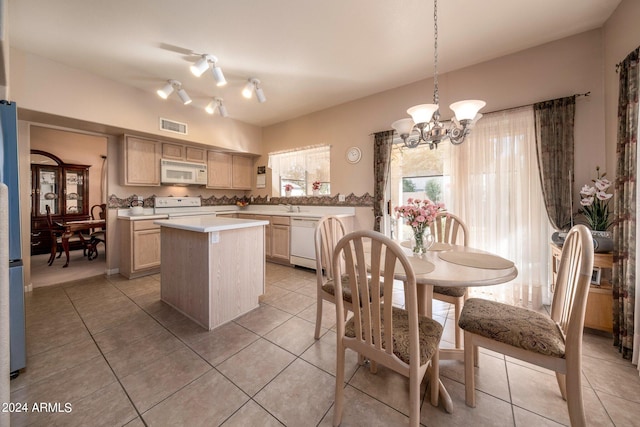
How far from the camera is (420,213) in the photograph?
1.66 metres

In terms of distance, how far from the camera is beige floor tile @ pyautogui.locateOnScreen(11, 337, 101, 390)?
1479 mm

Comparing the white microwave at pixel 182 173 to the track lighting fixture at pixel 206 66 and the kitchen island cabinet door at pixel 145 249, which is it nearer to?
the kitchen island cabinet door at pixel 145 249

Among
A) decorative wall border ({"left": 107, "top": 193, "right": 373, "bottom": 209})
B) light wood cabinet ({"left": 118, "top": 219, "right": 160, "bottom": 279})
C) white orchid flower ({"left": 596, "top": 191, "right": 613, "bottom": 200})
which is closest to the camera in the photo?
white orchid flower ({"left": 596, "top": 191, "right": 613, "bottom": 200})

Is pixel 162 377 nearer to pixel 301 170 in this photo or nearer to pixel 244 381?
pixel 244 381

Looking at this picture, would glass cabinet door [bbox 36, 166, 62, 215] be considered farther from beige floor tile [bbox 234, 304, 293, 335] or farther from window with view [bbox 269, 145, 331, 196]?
beige floor tile [bbox 234, 304, 293, 335]

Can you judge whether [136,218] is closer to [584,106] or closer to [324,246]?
[324,246]

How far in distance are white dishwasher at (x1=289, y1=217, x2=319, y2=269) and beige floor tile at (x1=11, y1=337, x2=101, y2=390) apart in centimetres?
248

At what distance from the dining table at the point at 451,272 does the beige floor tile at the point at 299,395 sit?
687 millimetres

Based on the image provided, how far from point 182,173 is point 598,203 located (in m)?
5.30

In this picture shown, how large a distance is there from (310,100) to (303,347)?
11.4 ft

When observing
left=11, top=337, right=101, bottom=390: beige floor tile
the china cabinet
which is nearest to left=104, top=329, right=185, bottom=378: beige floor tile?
left=11, top=337, right=101, bottom=390: beige floor tile

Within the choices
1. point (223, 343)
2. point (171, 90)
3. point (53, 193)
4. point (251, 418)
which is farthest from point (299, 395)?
point (53, 193)

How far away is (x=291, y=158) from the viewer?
185 inches

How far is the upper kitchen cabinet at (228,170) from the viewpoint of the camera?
179 inches
